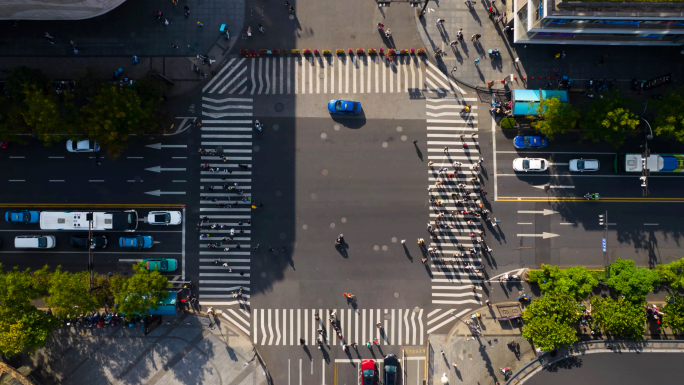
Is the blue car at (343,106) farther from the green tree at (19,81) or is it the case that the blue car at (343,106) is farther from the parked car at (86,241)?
the green tree at (19,81)

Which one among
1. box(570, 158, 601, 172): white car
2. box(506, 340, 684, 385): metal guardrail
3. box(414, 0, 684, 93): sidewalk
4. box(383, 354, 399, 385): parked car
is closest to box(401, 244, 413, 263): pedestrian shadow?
box(383, 354, 399, 385): parked car

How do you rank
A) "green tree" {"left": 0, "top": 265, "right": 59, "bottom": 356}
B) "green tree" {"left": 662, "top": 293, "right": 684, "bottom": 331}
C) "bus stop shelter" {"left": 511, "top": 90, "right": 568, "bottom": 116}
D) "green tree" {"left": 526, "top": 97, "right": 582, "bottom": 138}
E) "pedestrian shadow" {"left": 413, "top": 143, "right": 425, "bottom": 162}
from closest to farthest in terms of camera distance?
"green tree" {"left": 0, "top": 265, "right": 59, "bottom": 356}, "green tree" {"left": 526, "top": 97, "right": 582, "bottom": 138}, "green tree" {"left": 662, "top": 293, "right": 684, "bottom": 331}, "bus stop shelter" {"left": 511, "top": 90, "right": 568, "bottom": 116}, "pedestrian shadow" {"left": 413, "top": 143, "right": 425, "bottom": 162}

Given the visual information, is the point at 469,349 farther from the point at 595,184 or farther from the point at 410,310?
the point at 595,184

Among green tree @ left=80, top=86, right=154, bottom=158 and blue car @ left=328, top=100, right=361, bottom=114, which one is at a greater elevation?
blue car @ left=328, top=100, right=361, bottom=114

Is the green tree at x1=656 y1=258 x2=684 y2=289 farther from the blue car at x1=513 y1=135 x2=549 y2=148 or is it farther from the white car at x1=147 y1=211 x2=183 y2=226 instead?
the white car at x1=147 y1=211 x2=183 y2=226

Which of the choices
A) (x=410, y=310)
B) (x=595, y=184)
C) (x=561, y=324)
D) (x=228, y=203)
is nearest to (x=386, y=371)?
(x=410, y=310)

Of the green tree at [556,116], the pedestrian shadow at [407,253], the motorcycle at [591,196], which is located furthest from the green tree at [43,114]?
the motorcycle at [591,196]
